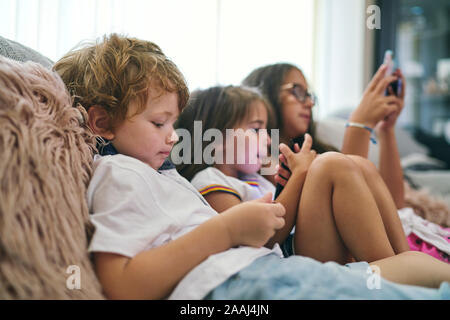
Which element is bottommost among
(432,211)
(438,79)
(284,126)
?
(432,211)

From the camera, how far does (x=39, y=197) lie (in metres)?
0.42

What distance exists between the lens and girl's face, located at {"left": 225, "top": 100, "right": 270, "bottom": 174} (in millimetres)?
947

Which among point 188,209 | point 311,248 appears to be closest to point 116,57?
point 188,209

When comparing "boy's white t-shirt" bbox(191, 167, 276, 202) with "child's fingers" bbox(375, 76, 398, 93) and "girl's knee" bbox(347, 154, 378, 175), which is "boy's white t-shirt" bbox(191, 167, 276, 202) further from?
"child's fingers" bbox(375, 76, 398, 93)

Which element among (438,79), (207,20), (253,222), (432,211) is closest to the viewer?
(253,222)

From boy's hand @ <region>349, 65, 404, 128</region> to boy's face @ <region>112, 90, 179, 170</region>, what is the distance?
684 millimetres

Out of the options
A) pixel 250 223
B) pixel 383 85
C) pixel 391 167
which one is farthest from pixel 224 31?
pixel 250 223

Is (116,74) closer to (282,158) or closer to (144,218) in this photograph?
(144,218)

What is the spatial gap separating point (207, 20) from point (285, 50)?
686 millimetres

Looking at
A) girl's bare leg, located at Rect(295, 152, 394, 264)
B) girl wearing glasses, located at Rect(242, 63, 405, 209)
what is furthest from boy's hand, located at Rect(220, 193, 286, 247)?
girl wearing glasses, located at Rect(242, 63, 405, 209)

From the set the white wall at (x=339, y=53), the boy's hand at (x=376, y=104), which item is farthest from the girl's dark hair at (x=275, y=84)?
the white wall at (x=339, y=53)

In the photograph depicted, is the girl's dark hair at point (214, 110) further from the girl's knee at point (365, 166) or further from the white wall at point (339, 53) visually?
the white wall at point (339, 53)

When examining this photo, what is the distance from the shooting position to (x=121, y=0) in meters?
1.32
